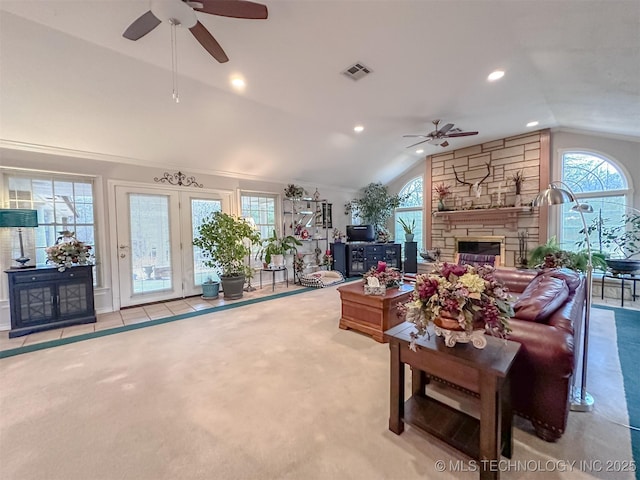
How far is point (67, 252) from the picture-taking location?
3619 millimetres

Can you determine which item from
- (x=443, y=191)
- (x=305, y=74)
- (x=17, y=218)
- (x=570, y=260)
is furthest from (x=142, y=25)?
(x=443, y=191)

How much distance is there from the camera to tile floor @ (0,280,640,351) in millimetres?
3266

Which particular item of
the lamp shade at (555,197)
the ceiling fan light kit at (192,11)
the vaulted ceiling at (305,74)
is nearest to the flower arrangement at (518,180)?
the vaulted ceiling at (305,74)

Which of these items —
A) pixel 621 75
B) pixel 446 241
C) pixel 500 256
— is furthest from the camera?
pixel 446 241

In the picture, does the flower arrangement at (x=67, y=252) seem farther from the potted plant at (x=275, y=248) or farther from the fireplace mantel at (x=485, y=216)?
the fireplace mantel at (x=485, y=216)

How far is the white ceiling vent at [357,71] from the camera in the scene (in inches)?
125

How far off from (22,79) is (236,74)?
2.20 metres

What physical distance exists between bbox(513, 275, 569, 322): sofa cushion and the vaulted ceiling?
2.14m

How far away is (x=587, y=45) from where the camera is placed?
98.0 inches

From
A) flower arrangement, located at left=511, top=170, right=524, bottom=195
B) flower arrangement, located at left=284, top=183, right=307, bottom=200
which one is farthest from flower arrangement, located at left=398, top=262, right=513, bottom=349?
flower arrangement, located at left=511, top=170, right=524, bottom=195

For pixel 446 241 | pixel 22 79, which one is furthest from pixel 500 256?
pixel 22 79

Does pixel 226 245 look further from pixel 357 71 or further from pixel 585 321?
pixel 585 321

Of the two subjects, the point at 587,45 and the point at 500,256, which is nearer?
the point at 587,45

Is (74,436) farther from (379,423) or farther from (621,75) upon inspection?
(621,75)
